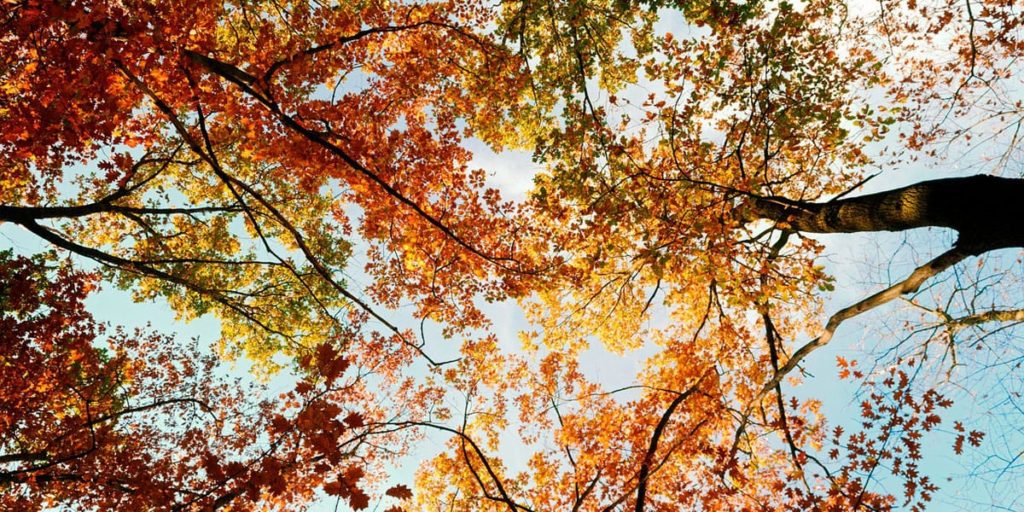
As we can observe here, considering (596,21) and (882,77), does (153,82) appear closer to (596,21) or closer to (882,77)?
(596,21)

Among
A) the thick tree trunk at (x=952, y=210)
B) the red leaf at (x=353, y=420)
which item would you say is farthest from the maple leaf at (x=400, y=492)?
the thick tree trunk at (x=952, y=210)

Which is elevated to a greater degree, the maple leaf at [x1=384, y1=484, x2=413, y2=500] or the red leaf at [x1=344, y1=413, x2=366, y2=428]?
the red leaf at [x1=344, y1=413, x2=366, y2=428]

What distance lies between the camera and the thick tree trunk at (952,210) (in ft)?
13.8

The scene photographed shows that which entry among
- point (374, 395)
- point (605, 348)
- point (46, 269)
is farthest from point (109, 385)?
point (605, 348)

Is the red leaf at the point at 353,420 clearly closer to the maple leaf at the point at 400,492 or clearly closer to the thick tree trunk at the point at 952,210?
the maple leaf at the point at 400,492

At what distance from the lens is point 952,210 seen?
448cm

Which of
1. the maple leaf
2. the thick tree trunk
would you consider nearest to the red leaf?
the maple leaf

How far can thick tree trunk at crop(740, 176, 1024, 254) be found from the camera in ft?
13.8

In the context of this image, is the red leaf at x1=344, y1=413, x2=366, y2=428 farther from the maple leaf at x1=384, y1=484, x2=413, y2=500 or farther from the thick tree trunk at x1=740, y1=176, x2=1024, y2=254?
the thick tree trunk at x1=740, y1=176, x2=1024, y2=254

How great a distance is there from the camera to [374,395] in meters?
14.2

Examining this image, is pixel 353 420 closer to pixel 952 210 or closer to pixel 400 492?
pixel 400 492

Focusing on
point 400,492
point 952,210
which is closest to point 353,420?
point 400,492

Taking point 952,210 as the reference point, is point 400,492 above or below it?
below

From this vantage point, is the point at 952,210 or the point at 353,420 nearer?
the point at 353,420
